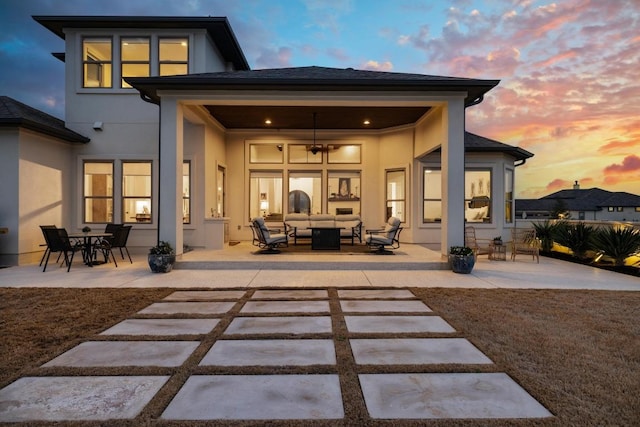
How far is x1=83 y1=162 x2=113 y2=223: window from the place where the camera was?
9031 mm

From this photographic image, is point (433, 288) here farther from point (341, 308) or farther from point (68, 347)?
point (68, 347)

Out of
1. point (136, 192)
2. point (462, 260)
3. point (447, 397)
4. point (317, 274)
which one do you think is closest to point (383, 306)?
A: point (447, 397)

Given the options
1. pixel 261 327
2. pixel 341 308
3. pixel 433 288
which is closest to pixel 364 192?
pixel 433 288

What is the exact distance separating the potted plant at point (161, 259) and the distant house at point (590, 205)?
42143 mm

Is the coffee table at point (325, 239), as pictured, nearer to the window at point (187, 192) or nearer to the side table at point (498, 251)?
the window at point (187, 192)

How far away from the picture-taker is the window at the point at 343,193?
11.1 metres

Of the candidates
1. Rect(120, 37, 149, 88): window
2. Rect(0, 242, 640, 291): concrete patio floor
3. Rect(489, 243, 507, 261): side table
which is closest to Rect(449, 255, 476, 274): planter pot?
Rect(0, 242, 640, 291): concrete patio floor

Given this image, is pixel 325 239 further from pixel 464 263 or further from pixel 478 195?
pixel 478 195

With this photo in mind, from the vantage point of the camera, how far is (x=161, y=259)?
6574 millimetres

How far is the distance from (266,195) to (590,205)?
48648mm

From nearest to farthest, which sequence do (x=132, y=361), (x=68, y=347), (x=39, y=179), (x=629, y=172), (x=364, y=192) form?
1. (x=132, y=361)
2. (x=68, y=347)
3. (x=39, y=179)
4. (x=364, y=192)
5. (x=629, y=172)

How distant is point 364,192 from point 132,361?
8986mm

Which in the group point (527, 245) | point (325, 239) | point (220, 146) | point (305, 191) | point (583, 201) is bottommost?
point (527, 245)

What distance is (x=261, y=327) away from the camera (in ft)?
11.6
